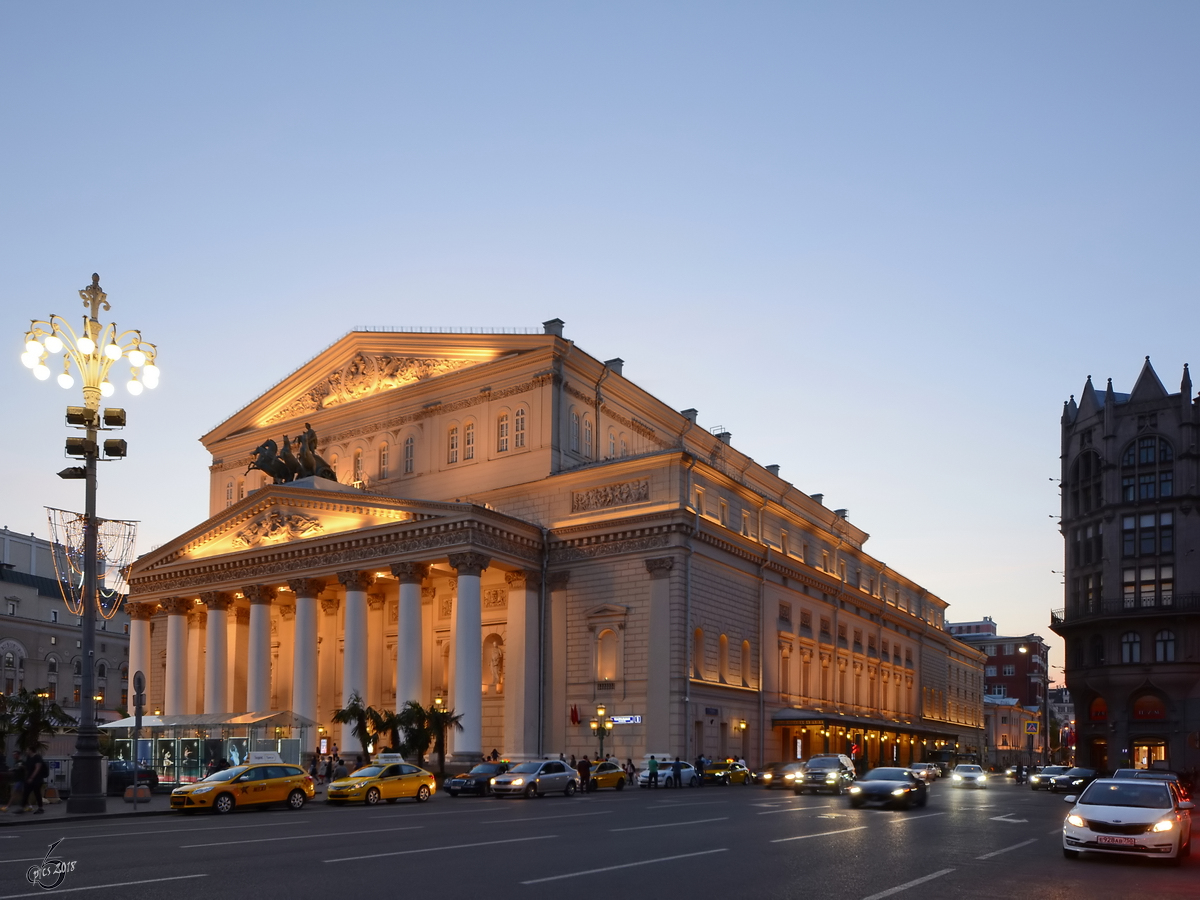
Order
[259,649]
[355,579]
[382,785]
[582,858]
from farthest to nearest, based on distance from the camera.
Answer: [259,649] → [355,579] → [382,785] → [582,858]

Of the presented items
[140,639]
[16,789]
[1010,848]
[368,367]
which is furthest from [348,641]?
[1010,848]

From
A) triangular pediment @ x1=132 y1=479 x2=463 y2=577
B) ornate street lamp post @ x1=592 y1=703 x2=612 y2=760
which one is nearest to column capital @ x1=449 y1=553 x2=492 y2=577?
triangular pediment @ x1=132 y1=479 x2=463 y2=577

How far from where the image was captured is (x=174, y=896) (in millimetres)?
14023

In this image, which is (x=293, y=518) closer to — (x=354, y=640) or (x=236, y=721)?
(x=354, y=640)

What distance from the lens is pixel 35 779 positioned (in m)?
31.9

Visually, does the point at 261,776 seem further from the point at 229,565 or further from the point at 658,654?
the point at 229,565

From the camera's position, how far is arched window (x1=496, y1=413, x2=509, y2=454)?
63281 mm

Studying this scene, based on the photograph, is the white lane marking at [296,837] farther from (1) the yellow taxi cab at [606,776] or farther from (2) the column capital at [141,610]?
(2) the column capital at [141,610]

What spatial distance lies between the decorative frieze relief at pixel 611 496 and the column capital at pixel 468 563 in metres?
6.57

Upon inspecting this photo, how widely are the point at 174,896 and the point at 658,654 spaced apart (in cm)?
4230

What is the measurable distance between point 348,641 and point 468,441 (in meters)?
13.2

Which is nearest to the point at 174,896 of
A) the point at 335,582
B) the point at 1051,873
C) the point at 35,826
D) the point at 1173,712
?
the point at 1051,873

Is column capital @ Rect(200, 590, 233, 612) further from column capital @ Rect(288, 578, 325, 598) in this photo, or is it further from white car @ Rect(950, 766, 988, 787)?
white car @ Rect(950, 766, 988, 787)

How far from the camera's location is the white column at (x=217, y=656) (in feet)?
212
